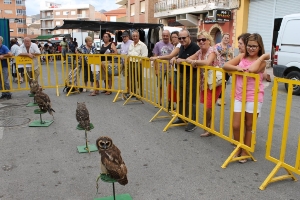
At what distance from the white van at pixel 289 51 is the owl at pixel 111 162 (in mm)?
7816

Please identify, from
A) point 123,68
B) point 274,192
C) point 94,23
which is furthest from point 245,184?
point 94,23

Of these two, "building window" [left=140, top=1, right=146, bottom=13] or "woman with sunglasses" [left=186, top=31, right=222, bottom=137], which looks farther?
"building window" [left=140, top=1, right=146, bottom=13]

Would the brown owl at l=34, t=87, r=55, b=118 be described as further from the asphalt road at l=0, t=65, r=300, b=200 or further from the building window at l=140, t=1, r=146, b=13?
the building window at l=140, t=1, r=146, b=13

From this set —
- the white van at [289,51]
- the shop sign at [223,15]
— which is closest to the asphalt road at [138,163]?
the white van at [289,51]

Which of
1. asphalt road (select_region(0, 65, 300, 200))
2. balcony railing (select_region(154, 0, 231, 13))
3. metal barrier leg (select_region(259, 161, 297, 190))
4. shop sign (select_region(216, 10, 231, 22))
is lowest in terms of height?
asphalt road (select_region(0, 65, 300, 200))

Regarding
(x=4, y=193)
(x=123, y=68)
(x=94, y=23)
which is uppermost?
(x=94, y=23)

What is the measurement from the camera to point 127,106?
7613 mm

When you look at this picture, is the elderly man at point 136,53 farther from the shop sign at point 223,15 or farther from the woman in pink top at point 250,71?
the shop sign at point 223,15

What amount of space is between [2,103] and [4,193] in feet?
17.3

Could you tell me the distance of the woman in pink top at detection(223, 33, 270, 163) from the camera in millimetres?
3904

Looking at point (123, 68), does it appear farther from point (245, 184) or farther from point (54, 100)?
point (245, 184)

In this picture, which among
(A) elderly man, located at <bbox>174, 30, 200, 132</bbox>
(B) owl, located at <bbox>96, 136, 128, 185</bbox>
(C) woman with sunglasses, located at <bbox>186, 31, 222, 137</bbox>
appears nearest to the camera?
(B) owl, located at <bbox>96, 136, 128, 185</bbox>

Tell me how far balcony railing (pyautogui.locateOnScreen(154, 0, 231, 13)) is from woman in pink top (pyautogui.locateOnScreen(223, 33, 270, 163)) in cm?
1826

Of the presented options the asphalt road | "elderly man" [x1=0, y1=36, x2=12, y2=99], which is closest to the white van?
the asphalt road
